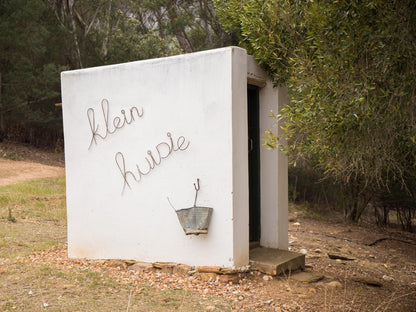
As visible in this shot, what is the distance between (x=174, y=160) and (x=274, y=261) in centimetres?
177

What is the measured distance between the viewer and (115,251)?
242 inches

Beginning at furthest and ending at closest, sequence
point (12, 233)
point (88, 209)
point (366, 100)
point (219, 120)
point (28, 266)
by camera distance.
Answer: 1. point (12, 233)
2. point (88, 209)
3. point (28, 266)
4. point (219, 120)
5. point (366, 100)

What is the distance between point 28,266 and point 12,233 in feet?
6.75

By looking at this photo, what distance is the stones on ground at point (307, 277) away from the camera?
5.31 m

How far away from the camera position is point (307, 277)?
5.43 meters

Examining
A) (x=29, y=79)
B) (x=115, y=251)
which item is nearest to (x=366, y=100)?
(x=115, y=251)

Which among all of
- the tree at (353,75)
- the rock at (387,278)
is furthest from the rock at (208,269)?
the rock at (387,278)

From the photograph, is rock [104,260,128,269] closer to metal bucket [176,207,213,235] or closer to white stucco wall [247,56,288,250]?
metal bucket [176,207,213,235]

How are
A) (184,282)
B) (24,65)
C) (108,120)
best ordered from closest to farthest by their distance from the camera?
(184,282) < (108,120) < (24,65)

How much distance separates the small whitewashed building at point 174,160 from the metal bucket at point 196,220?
13 mm

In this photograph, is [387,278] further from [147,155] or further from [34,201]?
[34,201]

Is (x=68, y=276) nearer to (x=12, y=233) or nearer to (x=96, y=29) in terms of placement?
(x=12, y=233)

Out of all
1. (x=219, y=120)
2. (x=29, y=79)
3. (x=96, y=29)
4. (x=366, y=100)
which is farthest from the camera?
(x=96, y=29)

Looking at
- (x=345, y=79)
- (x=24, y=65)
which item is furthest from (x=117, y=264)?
(x=24, y=65)
